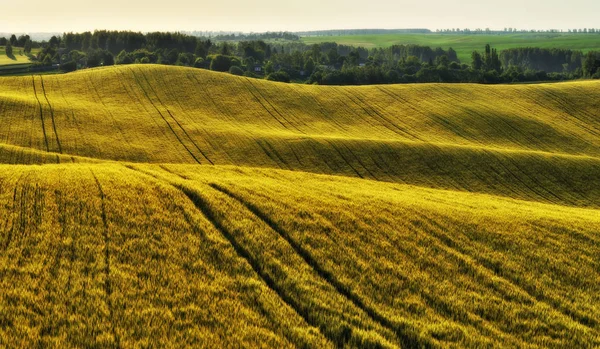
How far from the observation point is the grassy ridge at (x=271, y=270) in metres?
11.9

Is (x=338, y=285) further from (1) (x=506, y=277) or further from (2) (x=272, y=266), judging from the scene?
(1) (x=506, y=277)

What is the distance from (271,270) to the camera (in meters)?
15.3

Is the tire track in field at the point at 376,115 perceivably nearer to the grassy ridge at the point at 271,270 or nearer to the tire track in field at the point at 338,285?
the grassy ridge at the point at 271,270

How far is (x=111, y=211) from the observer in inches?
732

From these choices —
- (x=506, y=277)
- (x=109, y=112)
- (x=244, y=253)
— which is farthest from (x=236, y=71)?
(x=506, y=277)

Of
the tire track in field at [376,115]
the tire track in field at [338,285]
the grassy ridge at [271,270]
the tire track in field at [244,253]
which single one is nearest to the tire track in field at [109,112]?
the grassy ridge at [271,270]

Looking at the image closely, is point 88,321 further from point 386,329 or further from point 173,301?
point 386,329

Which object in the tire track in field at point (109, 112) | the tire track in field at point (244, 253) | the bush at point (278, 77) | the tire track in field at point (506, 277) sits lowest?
the tire track in field at point (506, 277)

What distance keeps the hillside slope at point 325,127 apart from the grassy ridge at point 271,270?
964 inches

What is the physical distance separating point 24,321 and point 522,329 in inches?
530

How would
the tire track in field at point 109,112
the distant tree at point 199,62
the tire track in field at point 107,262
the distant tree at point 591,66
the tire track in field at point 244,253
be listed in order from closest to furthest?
the tire track in field at point 107,262
the tire track in field at point 244,253
the tire track in field at point 109,112
the distant tree at point 591,66
the distant tree at point 199,62

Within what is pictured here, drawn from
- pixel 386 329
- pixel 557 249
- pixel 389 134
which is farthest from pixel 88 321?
pixel 389 134

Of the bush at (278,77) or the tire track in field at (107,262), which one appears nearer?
the tire track in field at (107,262)

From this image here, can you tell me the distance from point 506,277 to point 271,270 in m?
8.62
